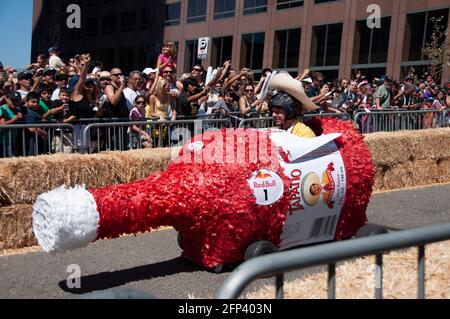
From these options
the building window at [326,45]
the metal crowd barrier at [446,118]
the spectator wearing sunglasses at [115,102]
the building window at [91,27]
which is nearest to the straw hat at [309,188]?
the spectator wearing sunglasses at [115,102]

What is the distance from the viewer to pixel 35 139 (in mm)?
8500

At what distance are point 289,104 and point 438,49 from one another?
2305 cm

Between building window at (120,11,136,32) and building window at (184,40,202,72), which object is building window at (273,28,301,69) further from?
building window at (120,11,136,32)

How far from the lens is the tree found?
88.9 ft

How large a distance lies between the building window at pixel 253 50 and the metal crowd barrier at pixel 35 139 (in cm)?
3426

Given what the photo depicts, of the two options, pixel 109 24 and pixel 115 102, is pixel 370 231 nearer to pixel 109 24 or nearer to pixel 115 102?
pixel 115 102

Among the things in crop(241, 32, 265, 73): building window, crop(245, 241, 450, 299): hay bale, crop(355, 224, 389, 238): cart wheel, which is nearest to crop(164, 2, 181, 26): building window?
crop(241, 32, 265, 73): building window

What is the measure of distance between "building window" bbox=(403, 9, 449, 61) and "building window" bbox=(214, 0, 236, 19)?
51.0ft

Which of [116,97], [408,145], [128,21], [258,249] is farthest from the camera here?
[128,21]

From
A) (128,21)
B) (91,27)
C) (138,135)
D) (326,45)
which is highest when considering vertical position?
(128,21)

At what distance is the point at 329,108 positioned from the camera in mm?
13594

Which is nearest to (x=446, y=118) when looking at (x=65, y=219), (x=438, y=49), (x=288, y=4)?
(x=65, y=219)

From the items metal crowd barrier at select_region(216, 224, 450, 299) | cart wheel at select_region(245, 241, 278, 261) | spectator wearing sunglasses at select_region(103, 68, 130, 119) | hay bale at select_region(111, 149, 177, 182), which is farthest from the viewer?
spectator wearing sunglasses at select_region(103, 68, 130, 119)
